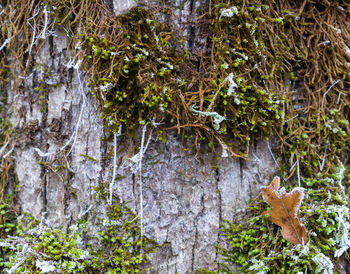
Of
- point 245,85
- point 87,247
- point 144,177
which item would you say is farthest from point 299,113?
point 87,247

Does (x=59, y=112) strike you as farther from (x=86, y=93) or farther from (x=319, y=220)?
(x=319, y=220)

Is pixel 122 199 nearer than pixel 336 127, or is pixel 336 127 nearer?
pixel 122 199

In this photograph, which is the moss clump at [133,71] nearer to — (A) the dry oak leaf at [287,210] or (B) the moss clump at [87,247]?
(B) the moss clump at [87,247]

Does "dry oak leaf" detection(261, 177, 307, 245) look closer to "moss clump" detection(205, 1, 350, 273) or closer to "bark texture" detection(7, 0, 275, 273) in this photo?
"moss clump" detection(205, 1, 350, 273)

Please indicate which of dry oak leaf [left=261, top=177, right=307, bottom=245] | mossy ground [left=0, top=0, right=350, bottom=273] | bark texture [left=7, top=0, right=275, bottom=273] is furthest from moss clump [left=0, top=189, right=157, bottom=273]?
dry oak leaf [left=261, top=177, right=307, bottom=245]

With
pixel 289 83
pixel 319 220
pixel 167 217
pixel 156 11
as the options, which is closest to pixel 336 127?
pixel 289 83
